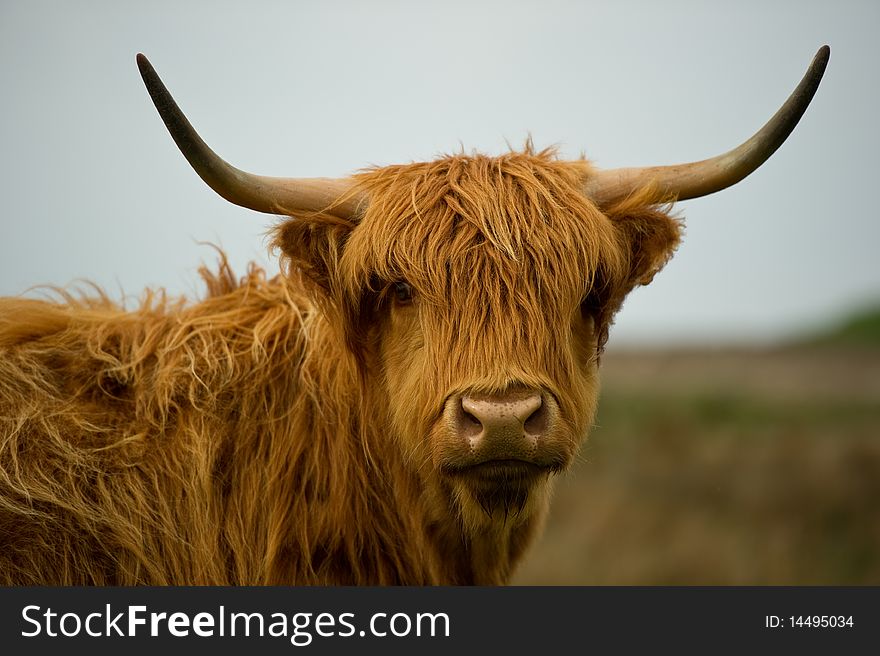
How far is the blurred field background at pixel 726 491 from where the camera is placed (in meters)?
12.6

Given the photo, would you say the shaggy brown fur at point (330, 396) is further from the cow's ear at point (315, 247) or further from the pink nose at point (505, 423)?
the pink nose at point (505, 423)

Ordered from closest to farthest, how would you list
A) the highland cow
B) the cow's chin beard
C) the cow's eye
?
1. the cow's chin beard
2. the highland cow
3. the cow's eye

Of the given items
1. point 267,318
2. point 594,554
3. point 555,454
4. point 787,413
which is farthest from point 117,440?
point 787,413

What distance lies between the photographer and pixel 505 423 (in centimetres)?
288

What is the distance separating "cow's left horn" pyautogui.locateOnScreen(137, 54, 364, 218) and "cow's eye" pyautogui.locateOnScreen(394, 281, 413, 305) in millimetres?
385

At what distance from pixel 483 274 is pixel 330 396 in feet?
2.99

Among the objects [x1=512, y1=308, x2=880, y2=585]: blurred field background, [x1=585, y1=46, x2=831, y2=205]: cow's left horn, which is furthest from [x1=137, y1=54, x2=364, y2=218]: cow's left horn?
[x1=512, y1=308, x2=880, y2=585]: blurred field background

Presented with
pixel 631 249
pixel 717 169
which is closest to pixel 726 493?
pixel 631 249

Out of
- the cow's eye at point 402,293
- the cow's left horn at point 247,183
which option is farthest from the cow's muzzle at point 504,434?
the cow's left horn at point 247,183

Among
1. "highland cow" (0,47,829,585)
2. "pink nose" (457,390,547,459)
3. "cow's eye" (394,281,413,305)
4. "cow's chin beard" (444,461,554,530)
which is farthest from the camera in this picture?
"cow's eye" (394,281,413,305)

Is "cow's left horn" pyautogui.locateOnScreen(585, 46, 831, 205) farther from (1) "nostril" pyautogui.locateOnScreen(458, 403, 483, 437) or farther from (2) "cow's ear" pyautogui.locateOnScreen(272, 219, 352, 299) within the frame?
(1) "nostril" pyautogui.locateOnScreen(458, 403, 483, 437)

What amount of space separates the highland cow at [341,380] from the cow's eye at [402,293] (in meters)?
0.02

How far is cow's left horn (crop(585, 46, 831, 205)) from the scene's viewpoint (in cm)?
332

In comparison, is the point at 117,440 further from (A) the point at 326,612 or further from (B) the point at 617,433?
(B) the point at 617,433
